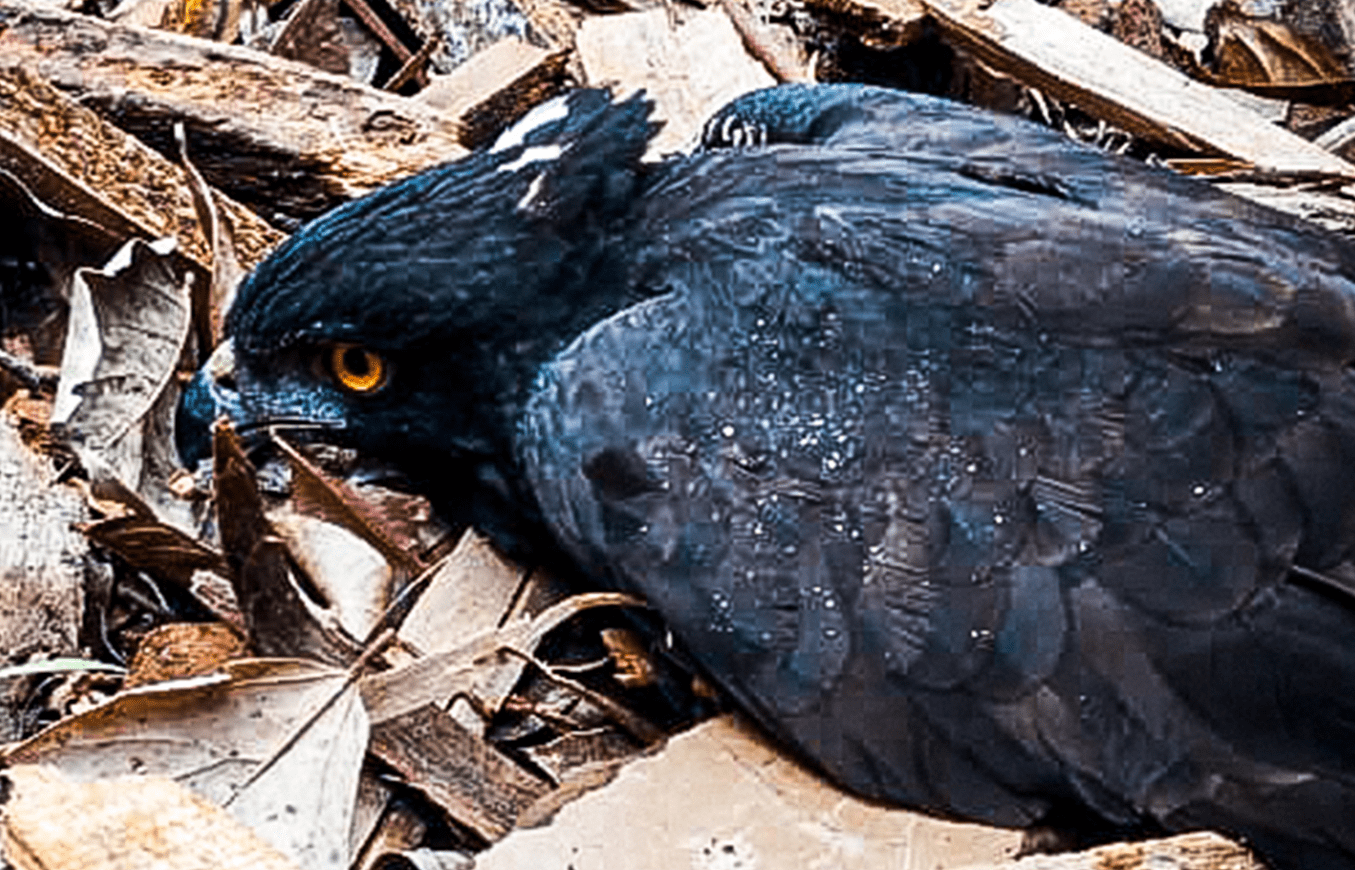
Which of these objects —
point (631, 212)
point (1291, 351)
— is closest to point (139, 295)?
point (631, 212)

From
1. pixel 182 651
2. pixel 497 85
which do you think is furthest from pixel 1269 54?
pixel 182 651

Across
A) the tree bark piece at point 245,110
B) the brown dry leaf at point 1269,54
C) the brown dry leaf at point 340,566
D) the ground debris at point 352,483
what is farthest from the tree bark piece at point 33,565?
the brown dry leaf at point 1269,54

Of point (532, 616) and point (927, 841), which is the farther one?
point (532, 616)

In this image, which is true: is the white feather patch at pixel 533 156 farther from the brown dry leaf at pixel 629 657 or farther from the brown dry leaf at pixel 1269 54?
the brown dry leaf at pixel 1269 54

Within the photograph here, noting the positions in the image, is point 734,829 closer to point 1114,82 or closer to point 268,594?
point 268,594

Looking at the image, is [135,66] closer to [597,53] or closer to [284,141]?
[284,141]

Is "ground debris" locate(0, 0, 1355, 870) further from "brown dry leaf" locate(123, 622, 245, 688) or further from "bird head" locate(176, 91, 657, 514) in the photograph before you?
"bird head" locate(176, 91, 657, 514)
